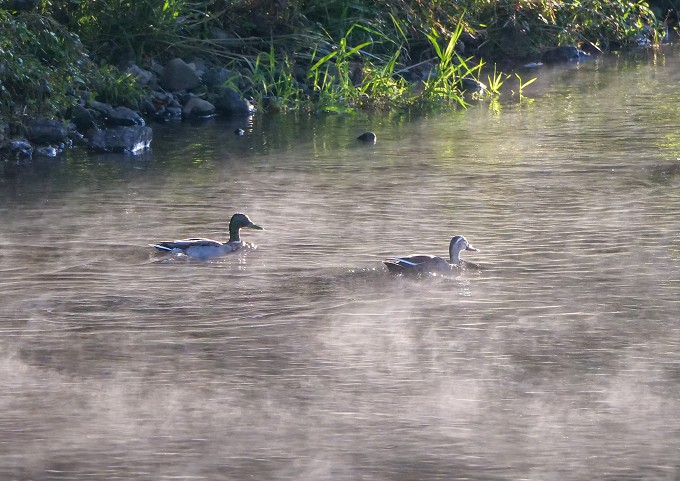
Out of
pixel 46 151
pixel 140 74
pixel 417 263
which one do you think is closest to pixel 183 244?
pixel 417 263

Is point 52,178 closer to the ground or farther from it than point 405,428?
farther from it

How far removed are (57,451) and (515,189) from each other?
221 inches

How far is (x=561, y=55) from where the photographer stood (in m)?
19.6

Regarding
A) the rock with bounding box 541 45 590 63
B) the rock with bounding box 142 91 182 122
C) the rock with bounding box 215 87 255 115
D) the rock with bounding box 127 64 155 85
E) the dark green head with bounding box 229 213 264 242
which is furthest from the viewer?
the rock with bounding box 541 45 590 63

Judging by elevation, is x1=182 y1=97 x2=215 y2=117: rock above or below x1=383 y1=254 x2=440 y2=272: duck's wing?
above

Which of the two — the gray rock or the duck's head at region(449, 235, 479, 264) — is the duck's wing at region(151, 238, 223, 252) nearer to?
the duck's head at region(449, 235, 479, 264)

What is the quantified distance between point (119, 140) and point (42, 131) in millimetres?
710

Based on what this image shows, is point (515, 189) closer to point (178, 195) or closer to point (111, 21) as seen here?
point (178, 195)

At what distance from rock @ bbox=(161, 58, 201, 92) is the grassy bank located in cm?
34

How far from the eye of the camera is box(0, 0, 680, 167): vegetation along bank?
42.4 feet

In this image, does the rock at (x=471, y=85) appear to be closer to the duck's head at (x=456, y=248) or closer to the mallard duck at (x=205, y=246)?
the mallard duck at (x=205, y=246)

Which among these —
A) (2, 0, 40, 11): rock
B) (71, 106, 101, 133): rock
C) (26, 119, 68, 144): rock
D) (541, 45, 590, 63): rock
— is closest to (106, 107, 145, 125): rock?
(71, 106, 101, 133): rock

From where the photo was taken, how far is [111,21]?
1532 cm

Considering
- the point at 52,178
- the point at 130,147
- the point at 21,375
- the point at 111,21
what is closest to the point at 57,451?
the point at 21,375
